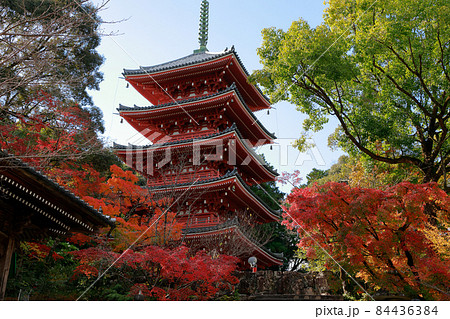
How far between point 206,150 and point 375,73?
24.8 ft

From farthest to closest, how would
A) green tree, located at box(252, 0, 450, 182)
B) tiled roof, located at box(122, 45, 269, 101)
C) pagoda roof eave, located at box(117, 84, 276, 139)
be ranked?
tiled roof, located at box(122, 45, 269, 101)
pagoda roof eave, located at box(117, 84, 276, 139)
green tree, located at box(252, 0, 450, 182)

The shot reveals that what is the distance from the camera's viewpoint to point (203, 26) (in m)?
22.5

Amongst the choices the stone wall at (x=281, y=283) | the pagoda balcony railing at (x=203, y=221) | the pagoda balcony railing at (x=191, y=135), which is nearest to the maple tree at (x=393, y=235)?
the stone wall at (x=281, y=283)

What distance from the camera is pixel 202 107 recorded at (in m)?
16.2

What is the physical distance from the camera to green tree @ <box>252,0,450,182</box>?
885cm

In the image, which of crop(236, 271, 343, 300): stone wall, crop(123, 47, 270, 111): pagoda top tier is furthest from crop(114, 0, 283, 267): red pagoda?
crop(236, 271, 343, 300): stone wall

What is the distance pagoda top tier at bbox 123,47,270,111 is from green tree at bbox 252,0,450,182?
235 inches

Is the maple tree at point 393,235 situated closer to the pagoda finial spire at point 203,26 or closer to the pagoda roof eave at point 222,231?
the pagoda roof eave at point 222,231

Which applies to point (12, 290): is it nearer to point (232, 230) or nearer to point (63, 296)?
point (63, 296)

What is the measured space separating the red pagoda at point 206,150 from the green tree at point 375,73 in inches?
167

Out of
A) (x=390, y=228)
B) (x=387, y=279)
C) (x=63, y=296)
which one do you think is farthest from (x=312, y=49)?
(x=63, y=296)

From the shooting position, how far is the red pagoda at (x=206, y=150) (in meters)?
13.7

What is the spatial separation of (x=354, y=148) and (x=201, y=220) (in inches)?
248

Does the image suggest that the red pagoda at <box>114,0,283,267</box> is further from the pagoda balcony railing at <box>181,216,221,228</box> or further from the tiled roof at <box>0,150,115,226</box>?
the tiled roof at <box>0,150,115,226</box>
